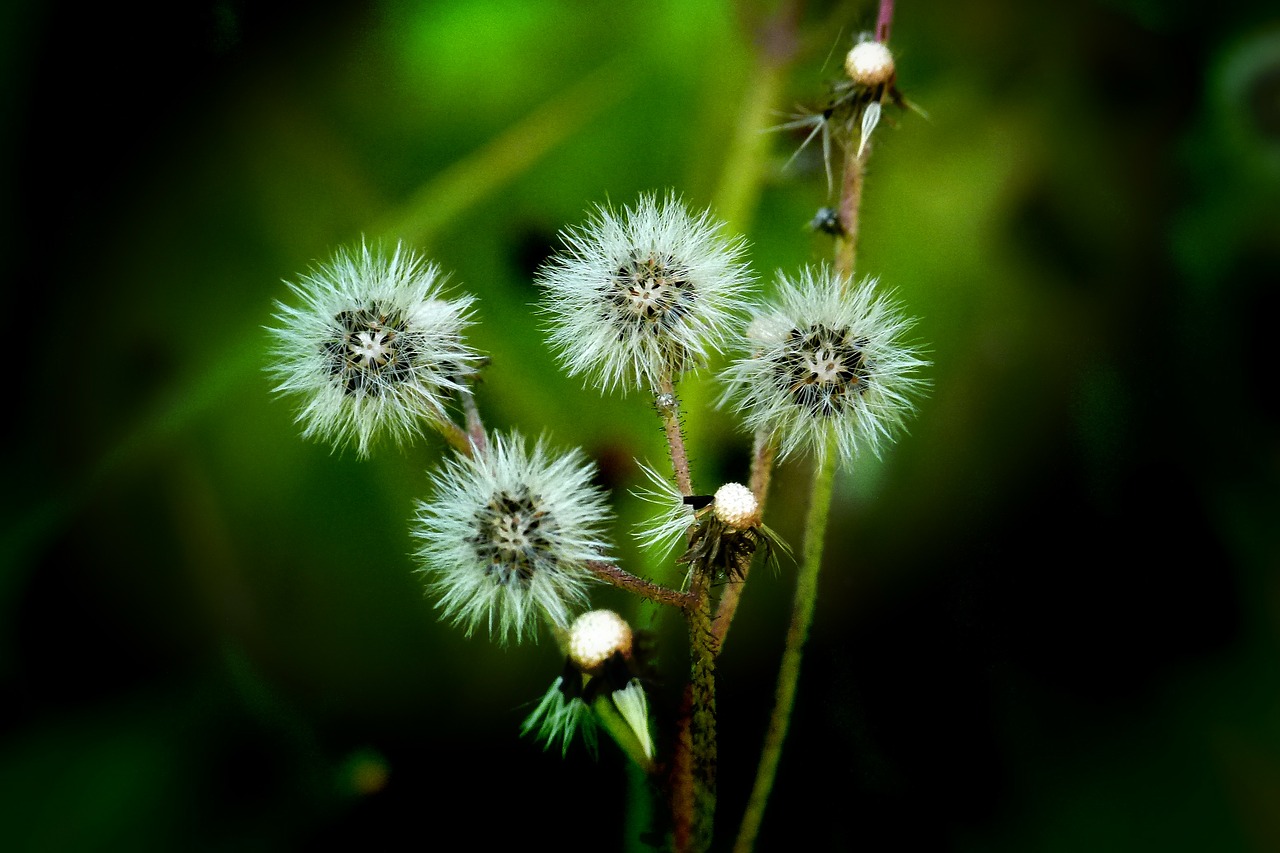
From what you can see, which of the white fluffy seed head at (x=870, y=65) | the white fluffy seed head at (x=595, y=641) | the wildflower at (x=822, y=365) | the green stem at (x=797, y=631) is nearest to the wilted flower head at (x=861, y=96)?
the white fluffy seed head at (x=870, y=65)

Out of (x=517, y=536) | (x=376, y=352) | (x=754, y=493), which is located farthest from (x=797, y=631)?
(x=376, y=352)

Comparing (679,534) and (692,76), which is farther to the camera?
(692,76)

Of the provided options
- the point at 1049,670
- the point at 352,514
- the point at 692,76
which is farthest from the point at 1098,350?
the point at 352,514

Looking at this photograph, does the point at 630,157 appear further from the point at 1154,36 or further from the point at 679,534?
the point at 1154,36

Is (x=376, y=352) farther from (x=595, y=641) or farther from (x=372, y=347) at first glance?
(x=595, y=641)

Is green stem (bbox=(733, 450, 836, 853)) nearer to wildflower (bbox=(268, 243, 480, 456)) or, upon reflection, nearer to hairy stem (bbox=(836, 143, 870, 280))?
hairy stem (bbox=(836, 143, 870, 280))
